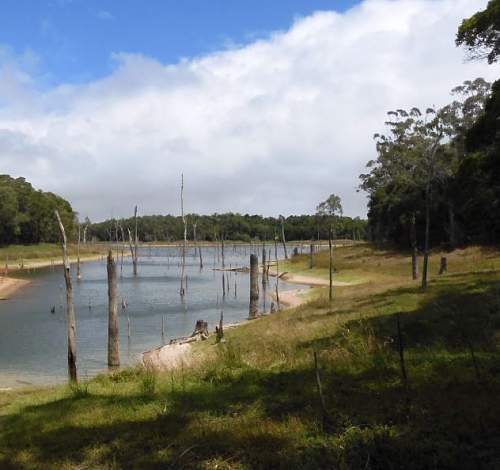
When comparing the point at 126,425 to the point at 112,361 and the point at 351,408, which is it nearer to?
the point at 351,408

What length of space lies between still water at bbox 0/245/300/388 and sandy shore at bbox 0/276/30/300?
1.24 meters

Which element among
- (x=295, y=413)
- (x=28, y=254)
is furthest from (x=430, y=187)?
(x=28, y=254)

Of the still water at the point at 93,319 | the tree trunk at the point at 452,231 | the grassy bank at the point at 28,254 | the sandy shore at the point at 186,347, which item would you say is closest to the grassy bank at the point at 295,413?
the sandy shore at the point at 186,347

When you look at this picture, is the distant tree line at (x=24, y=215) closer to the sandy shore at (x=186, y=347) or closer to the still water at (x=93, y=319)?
the still water at (x=93, y=319)

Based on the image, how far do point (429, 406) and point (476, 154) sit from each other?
47.6 feet

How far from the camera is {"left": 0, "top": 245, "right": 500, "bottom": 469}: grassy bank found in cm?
634

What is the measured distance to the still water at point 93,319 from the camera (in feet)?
80.8

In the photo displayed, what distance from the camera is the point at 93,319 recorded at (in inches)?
1519

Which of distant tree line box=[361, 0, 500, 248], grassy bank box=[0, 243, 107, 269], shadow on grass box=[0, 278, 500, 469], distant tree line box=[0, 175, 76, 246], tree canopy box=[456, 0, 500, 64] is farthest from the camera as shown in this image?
distant tree line box=[0, 175, 76, 246]

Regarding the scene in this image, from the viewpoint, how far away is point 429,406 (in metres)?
7.55

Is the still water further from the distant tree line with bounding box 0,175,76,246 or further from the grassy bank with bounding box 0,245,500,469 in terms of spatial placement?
the distant tree line with bounding box 0,175,76,246

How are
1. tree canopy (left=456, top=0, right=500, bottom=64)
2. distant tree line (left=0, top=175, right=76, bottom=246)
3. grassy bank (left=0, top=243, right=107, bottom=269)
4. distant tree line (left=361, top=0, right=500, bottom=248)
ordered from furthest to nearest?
distant tree line (left=0, top=175, right=76, bottom=246) < grassy bank (left=0, top=243, right=107, bottom=269) < distant tree line (left=361, top=0, right=500, bottom=248) < tree canopy (left=456, top=0, right=500, bottom=64)

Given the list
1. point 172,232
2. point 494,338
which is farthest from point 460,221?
point 172,232

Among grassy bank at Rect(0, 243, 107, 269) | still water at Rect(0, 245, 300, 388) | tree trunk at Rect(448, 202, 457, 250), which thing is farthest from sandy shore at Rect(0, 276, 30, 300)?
tree trunk at Rect(448, 202, 457, 250)
